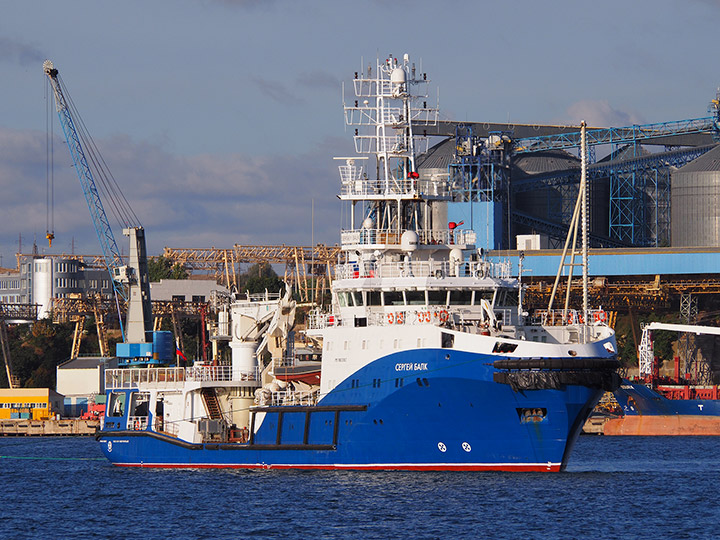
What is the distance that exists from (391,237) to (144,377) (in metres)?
15.2

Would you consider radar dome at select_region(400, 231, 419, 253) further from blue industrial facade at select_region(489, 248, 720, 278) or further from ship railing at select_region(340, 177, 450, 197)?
blue industrial facade at select_region(489, 248, 720, 278)

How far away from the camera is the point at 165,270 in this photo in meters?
174

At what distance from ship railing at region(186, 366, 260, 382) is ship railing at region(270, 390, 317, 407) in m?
3.55

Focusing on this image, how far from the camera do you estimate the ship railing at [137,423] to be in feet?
202

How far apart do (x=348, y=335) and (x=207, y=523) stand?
12.6 m

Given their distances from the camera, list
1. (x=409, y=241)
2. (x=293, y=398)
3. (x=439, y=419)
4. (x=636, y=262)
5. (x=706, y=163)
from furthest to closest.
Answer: (x=706, y=163)
(x=636, y=262)
(x=293, y=398)
(x=409, y=241)
(x=439, y=419)

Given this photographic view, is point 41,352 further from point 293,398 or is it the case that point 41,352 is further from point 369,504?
point 369,504

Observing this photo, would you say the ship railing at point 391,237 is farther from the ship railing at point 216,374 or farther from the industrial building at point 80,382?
the industrial building at point 80,382

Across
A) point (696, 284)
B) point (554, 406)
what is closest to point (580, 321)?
point (554, 406)

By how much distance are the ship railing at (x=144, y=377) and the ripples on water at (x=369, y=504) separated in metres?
4.56

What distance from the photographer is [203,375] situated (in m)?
59.4

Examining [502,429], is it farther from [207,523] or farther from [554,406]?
[207,523]

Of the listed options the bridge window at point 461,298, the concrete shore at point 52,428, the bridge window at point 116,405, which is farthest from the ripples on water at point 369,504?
the concrete shore at point 52,428

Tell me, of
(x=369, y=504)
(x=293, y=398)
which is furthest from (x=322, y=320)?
(x=369, y=504)
